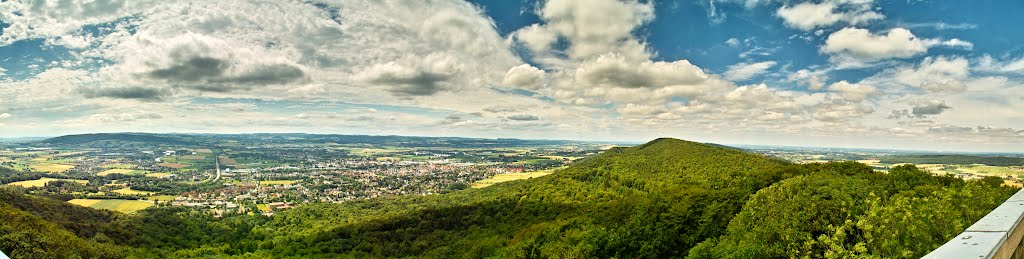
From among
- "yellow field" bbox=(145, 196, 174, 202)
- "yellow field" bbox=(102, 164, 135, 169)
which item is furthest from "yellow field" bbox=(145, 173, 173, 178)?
"yellow field" bbox=(145, 196, 174, 202)

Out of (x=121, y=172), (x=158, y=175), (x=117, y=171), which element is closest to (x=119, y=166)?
(x=117, y=171)

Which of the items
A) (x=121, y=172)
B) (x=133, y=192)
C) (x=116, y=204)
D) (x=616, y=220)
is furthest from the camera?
(x=121, y=172)

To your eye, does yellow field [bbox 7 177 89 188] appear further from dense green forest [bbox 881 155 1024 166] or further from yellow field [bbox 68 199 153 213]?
dense green forest [bbox 881 155 1024 166]

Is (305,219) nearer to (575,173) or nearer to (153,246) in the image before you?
(153,246)

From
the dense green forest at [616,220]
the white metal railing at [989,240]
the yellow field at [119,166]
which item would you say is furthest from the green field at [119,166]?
the white metal railing at [989,240]

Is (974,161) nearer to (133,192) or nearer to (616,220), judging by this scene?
(616,220)

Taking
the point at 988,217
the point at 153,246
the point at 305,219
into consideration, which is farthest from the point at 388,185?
the point at 988,217
